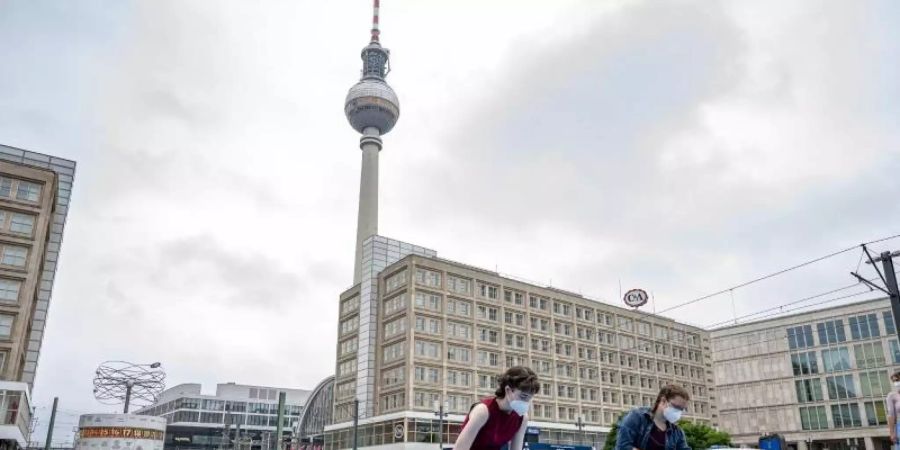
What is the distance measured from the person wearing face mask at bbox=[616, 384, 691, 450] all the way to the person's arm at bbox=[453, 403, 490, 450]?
6.53 feet

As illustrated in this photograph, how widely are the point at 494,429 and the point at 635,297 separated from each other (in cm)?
8415

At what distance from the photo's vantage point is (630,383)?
84.2 m

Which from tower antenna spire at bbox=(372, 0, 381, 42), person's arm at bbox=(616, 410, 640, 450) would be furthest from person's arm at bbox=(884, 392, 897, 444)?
tower antenna spire at bbox=(372, 0, 381, 42)

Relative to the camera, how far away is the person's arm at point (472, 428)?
532cm

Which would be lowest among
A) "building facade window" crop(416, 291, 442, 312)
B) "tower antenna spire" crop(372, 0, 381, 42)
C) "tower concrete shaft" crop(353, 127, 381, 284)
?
"building facade window" crop(416, 291, 442, 312)

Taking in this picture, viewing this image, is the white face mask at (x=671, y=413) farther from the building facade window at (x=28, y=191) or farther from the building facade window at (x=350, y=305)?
the building facade window at (x=350, y=305)

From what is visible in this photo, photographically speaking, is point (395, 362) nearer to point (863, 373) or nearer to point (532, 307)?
point (532, 307)

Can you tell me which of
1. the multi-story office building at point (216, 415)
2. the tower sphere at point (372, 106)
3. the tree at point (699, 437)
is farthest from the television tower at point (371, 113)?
the tree at point (699, 437)

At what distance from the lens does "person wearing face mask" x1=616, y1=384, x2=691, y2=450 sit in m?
6.74

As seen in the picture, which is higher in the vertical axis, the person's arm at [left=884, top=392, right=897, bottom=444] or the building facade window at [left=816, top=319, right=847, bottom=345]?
the building facade window at [left=816, top=319, right=847, bottom=345]

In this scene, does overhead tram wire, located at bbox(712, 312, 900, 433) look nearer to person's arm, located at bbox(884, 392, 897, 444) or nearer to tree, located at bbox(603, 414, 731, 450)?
tree, located at bbox(603, 414, 731, 450)

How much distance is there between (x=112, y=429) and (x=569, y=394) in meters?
46.6

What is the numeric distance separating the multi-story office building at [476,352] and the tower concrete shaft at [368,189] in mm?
30149

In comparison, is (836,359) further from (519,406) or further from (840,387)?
(519,406)
